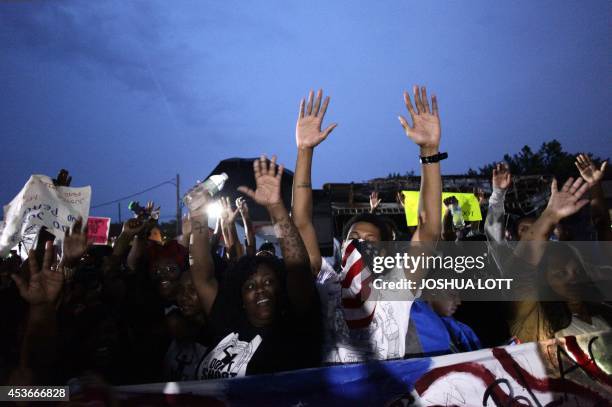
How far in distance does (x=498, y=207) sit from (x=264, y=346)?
7.96ft

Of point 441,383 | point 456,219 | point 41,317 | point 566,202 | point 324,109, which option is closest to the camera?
point 41,317

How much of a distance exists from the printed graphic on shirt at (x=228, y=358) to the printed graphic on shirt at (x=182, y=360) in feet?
0.50

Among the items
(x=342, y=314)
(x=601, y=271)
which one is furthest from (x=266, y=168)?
(x=601, y=271)

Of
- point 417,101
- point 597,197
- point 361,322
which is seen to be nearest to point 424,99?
point 417,101

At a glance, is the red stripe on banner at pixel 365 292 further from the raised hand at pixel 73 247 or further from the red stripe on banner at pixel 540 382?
the raised hand at pixel 73 247

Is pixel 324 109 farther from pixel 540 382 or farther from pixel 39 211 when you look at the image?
pixel 39 211

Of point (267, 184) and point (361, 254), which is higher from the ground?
point (267, 184)

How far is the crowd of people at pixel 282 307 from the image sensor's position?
7.64ft

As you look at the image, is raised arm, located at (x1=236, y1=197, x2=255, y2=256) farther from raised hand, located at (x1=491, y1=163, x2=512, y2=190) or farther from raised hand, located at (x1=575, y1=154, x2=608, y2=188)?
raised hand, located at (x1=575, y1=154, x2=608, y2=188)

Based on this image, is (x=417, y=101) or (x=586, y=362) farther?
(x=417, y=101)

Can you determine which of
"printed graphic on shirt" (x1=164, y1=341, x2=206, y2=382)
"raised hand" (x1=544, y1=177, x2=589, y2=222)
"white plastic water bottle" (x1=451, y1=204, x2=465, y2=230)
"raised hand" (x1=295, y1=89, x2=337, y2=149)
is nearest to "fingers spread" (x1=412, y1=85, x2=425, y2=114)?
"raised hand" (x1=295, y1=89, x2=337, y2=149)

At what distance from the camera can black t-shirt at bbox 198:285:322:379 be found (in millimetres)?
2309

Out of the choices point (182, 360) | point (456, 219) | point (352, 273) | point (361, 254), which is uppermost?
point (456, 219)

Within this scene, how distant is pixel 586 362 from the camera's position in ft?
8.47
